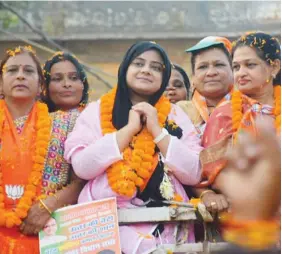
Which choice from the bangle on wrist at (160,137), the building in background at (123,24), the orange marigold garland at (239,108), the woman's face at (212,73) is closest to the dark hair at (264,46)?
the orange marigold garland at (239,108)

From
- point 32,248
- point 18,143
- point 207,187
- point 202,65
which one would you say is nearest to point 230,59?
point 202,65

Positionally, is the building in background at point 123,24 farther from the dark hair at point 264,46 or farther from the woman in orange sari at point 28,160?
the dark hair at point 264,46

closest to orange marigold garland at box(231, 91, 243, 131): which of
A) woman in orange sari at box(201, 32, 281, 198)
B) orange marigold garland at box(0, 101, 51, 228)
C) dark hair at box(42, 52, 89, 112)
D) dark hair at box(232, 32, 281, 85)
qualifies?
woman in orange sari at box(201, 32, 281, 198)

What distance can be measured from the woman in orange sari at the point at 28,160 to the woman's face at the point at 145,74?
0.43 metres

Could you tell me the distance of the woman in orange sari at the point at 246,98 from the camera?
11.7 ft

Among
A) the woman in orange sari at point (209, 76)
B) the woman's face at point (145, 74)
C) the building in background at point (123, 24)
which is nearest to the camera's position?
the woman's face at point (145, 74)

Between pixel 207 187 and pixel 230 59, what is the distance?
103 centimetres

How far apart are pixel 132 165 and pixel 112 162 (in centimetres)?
11

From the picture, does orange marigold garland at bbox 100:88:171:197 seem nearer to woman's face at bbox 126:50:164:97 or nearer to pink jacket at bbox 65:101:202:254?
pink jacket at bbox 65:101:202:254

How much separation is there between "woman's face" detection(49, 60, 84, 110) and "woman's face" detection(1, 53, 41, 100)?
0.92 ft

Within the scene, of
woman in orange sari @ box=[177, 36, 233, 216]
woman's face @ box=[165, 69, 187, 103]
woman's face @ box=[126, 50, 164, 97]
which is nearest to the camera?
woman's face @ box=[126, 50, 164, 97]

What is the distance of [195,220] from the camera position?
3.45 m

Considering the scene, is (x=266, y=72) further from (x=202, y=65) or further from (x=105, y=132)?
(x=105, y=132)

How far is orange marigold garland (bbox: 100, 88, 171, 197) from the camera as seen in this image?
346 cm
